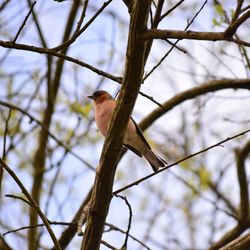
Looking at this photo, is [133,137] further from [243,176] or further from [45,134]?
[45,134]

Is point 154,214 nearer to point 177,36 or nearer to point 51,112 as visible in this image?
point 51,112

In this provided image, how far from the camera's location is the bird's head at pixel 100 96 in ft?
19.6

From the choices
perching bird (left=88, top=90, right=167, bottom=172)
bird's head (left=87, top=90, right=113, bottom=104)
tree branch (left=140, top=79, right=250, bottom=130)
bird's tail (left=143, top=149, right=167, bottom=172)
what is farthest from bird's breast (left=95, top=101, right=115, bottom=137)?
bird's head (left=87, top=90, right=113, bottom=104)

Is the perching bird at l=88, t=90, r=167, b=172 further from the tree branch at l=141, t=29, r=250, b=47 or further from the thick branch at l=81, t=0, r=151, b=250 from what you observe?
the tree branch at l=141, t=29, r=250, b=47

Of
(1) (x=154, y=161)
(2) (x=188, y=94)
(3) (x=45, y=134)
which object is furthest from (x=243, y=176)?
(3) (x=45, y=134)

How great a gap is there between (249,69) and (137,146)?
4.09 ft

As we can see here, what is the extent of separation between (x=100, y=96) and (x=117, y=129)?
3408 millimetres

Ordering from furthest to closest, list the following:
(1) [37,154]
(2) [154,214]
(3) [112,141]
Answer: (2) [154,214]
(1) [37,154]
(3) [112,141]

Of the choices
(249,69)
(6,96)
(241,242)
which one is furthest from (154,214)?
(241,242)

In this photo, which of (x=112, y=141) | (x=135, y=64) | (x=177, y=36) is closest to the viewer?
(x=177, y=36)

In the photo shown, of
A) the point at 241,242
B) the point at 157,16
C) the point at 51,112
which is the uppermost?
the point at 51,112

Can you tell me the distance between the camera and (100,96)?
6172 millimetres

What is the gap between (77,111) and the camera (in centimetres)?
A: 582

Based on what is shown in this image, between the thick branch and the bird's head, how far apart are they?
2969mm
